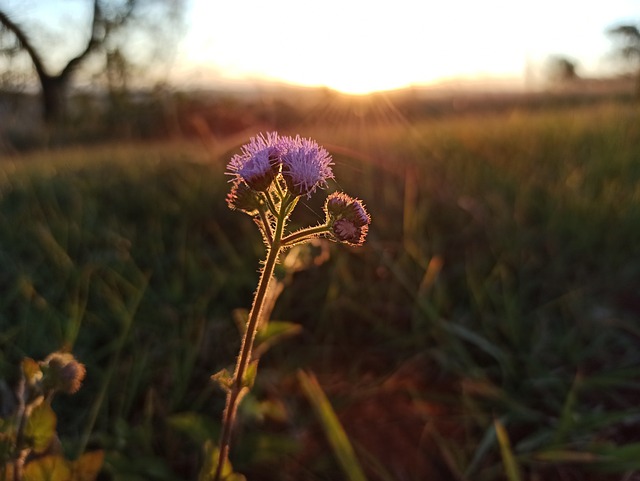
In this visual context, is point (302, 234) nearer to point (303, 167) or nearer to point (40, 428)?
point (303, 167)

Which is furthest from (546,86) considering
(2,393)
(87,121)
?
(2,393)

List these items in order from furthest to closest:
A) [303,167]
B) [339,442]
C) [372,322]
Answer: [372,322] → [339,442] → [303,167]

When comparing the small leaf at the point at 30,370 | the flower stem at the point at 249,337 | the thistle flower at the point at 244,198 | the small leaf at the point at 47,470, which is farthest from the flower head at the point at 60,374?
the thistle flower at the point at 244,198

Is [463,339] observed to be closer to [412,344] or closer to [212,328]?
[412,344]

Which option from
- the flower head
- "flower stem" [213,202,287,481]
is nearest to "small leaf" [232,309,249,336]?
"flower stem" [213,202,287,481]

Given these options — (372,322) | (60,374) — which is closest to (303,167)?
(60,374)

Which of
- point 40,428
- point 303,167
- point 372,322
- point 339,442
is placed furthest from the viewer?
point 372,322
